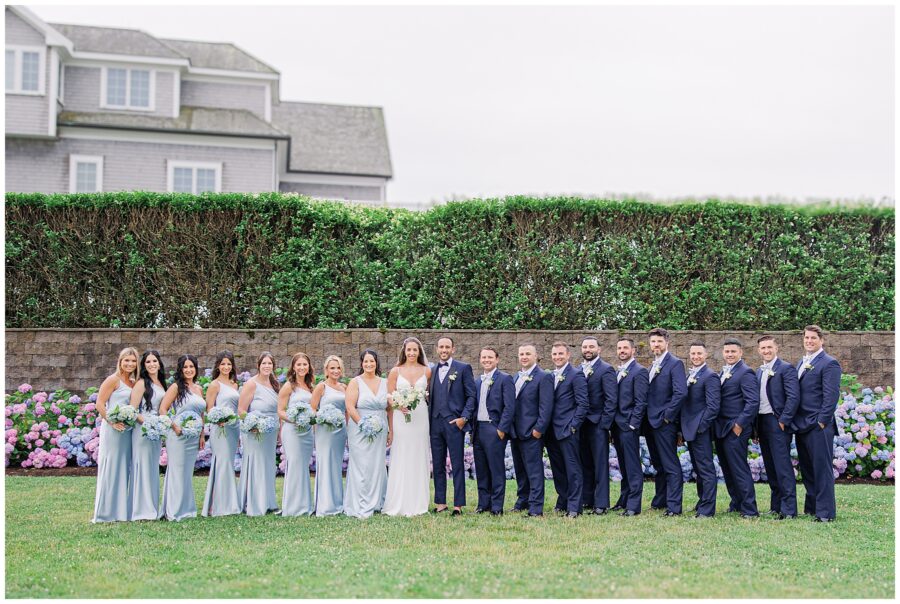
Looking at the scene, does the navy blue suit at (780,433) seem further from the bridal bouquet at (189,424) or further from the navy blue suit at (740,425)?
the bridal bouquet at (189,424)

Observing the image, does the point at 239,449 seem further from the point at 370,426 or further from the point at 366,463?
the point at 370,426

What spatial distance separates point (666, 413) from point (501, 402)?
5.99 feet

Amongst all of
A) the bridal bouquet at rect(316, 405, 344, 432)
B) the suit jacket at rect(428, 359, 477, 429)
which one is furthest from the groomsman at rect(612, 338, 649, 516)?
the bridal bouquet at rect(316, 405, 344, 432)

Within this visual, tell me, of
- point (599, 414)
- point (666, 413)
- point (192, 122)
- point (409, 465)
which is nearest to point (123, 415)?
point (409, 465)

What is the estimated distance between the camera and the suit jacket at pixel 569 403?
31.3 feet

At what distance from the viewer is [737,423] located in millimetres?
9398

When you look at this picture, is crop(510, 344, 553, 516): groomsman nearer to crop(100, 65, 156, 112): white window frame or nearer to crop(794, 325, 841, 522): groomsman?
crop(794, 325, 841, 522): groomsman

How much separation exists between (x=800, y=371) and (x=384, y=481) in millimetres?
4794

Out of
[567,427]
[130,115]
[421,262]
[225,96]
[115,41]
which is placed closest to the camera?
[567,427]

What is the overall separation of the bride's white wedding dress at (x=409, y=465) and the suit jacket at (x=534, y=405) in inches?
42.0

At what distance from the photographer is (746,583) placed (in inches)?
255

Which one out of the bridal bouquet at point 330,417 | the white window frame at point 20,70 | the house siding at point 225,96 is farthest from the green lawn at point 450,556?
the house siding at point 225,96

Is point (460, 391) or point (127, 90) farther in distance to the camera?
point (127, 90)

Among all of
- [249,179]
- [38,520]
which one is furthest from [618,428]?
[249,179]
